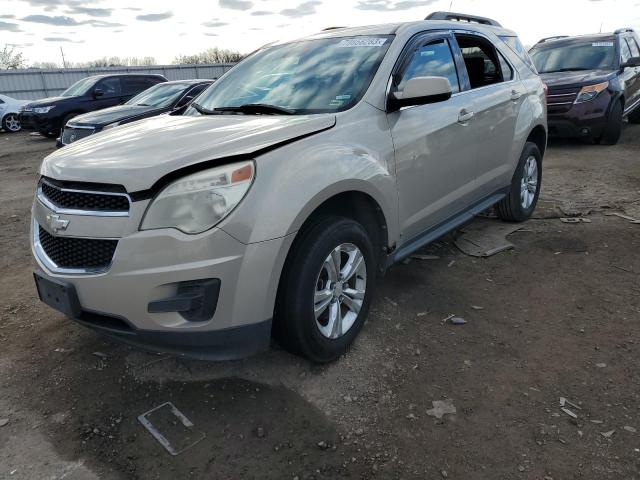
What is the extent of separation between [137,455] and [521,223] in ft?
13.7

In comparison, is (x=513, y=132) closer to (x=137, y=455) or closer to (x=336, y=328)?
(x=336, y=328)

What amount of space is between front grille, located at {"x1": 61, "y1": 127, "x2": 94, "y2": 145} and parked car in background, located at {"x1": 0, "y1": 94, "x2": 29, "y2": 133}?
9100 mm

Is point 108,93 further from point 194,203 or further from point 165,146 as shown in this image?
point 194,203

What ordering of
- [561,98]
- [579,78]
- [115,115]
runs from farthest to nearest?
[115,115], [579,78], [561,98]

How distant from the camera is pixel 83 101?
43.0ft

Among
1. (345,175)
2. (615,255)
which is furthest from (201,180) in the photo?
(615,255)

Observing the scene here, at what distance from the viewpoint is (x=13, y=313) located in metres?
3.59

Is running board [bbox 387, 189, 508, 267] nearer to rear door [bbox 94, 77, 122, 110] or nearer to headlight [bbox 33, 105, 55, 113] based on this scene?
rear door [bbox 94, 77, 122, 110]

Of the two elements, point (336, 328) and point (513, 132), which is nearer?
point (336, 328)

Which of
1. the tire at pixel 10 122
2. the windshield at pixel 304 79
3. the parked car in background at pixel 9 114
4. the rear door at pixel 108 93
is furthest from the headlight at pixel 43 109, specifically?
the windshield at pixel 304 79

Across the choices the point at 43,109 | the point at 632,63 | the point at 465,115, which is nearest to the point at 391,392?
the point at 465,115

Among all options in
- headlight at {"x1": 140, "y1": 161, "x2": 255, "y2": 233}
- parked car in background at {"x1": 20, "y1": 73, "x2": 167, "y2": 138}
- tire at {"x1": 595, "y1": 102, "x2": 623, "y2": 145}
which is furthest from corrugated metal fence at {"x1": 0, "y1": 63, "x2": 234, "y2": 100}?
headlight at {"x1": 140, "y1": 161, "x2": 255, "y2": 233}

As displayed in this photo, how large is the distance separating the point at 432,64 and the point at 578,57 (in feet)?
24.9

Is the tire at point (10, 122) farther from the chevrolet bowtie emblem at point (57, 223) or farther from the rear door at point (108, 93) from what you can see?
the chevrolet bowtie emblem at point (57, 223)
